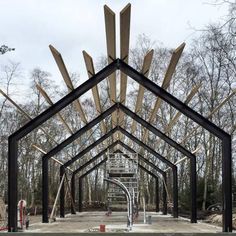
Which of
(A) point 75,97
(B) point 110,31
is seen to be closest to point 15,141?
(A) point 75,97

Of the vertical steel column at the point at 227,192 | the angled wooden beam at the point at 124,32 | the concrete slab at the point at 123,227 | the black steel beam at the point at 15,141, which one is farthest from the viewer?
the concrete slab at the point at 123,227

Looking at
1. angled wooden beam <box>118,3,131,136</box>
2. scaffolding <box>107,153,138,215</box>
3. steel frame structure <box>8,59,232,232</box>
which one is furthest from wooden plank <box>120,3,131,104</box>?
scaffolding <box>107,153,138,215</box>

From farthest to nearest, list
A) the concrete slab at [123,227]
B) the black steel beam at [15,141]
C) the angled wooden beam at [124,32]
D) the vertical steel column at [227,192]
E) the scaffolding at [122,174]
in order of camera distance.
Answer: the scaffolding at [122,174]
the concrete slab at [123,227]
the black steel beam at [15,141]
the vertical steel column at [227,192]
the angled wooden beam at [124,32]

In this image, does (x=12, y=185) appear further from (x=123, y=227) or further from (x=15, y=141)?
(x=123, y=227)

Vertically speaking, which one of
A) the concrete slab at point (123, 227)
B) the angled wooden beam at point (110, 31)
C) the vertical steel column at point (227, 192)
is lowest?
the concrete slab at point (123, 227)

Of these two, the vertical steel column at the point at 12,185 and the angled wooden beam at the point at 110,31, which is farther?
the vertical steel column at the point at 12,185

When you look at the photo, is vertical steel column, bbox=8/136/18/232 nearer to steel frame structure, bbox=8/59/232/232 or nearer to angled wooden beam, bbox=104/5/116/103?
steel frame structure, bbox=8/59/232/232

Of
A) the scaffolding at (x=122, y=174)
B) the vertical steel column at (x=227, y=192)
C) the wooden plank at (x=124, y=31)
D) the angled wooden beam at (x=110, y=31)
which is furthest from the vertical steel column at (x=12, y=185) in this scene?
the scaffolding at (x=122, y=174)

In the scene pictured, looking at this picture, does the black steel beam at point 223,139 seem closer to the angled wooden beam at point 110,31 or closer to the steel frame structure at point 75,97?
the steel frame structure at point 75,97

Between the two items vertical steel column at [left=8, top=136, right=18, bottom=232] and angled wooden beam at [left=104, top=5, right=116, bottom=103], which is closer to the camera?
angled wooden beam at [left=104, top=5, right=116, bottom=103]

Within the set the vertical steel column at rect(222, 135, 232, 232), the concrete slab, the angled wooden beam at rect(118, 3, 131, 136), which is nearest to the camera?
the angled wooden beam at rect(118, 3, 131, 136)

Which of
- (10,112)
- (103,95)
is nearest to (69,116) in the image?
(103,95)

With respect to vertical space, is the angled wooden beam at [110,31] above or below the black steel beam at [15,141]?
above

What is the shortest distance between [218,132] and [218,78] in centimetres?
1865
